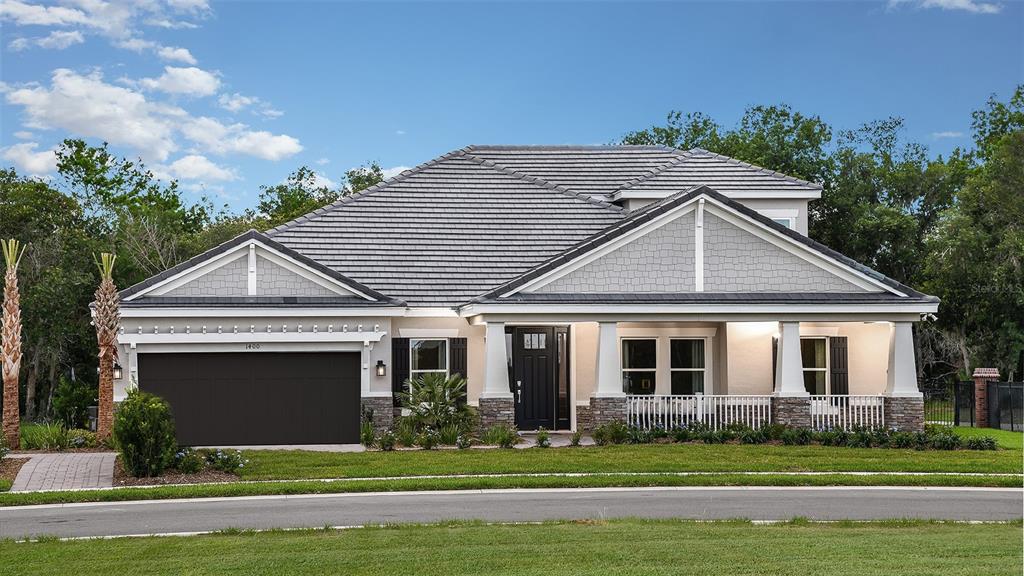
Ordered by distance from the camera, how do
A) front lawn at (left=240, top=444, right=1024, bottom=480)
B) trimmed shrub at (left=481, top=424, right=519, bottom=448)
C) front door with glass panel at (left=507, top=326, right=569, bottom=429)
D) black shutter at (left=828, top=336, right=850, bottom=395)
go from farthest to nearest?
black shutter at (left=828, top=336, right=850, bottom=395) → front door with glass panel at (left=507, top=326, right=569, bottom=429) → trimmed shrub at (left=481, top=424, right=519, bottom=448) → front lawn at (left=240, top=444, right=1024, bottom=480)

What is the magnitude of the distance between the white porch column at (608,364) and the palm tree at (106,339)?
1053 centimetres

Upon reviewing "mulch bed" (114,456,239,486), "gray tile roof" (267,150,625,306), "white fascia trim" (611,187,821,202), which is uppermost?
"white fascia trim" (611,187,821,202)

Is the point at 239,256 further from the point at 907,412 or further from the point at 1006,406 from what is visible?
the point at 1006,406

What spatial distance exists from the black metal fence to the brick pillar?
0.12 meters

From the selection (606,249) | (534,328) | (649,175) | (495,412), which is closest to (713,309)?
(606,249)

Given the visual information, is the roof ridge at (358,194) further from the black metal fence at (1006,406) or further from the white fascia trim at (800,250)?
the black metal fence at (1006,406)

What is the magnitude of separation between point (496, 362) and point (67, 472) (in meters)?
9.23

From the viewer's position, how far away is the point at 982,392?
2959 cm

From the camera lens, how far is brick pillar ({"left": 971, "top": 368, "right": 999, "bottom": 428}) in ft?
96.9

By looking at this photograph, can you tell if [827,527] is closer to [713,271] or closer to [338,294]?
[713,271]

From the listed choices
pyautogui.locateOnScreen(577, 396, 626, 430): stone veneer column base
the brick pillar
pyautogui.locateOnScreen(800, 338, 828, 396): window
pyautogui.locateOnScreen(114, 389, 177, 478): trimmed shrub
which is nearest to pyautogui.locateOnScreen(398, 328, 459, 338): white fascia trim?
pyautogui.locateOnScreen(577, 396, 626, 430): stone veneer column base

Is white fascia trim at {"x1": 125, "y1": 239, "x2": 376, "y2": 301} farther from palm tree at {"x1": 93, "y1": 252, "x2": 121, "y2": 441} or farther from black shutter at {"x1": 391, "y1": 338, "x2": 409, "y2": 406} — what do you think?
black shutter at {"x1": 391, "y1": 338, "x2": 409, "y2": 406}

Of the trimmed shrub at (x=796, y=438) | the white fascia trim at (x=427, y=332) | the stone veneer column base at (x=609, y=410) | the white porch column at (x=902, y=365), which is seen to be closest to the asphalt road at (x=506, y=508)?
the trimmed shrub at (x=796, y=438)

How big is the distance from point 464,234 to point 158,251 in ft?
56.2
